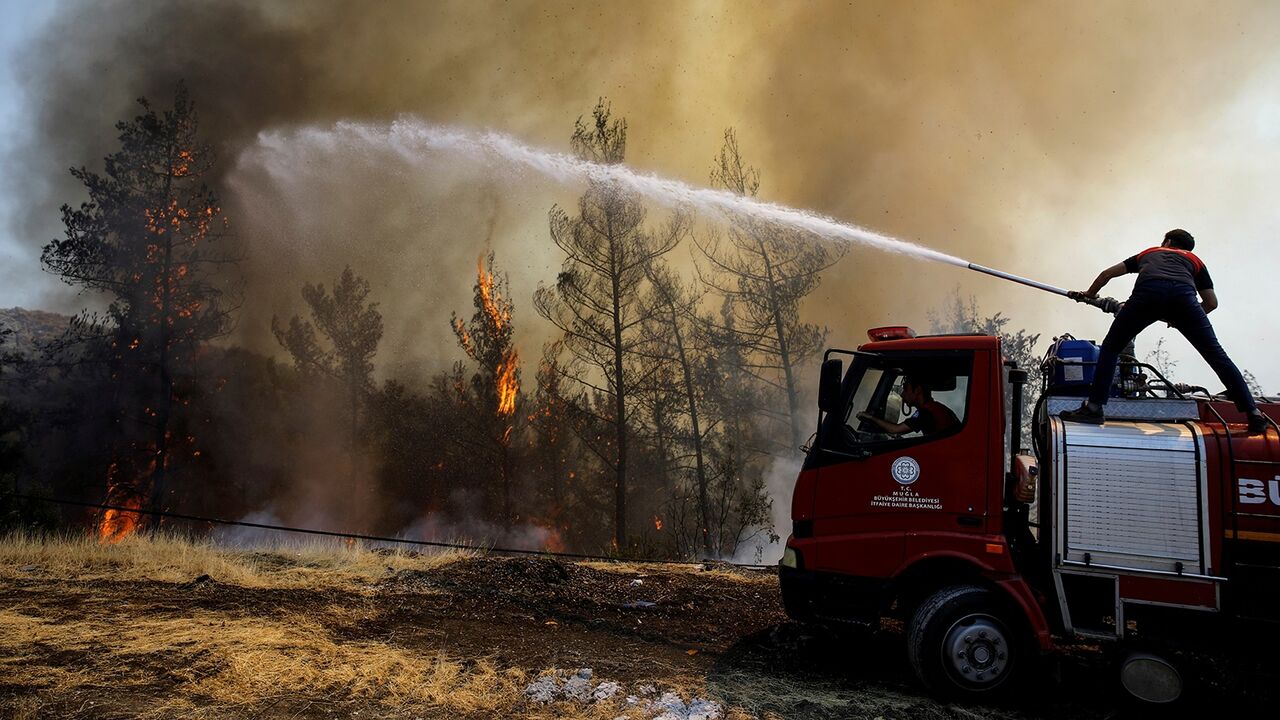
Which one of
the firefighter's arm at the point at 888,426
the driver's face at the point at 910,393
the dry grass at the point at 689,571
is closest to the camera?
the firefighter's arm at the point at 888,426

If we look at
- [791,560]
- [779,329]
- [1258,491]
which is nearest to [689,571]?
[791,560]

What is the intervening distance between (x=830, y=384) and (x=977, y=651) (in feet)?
7.42

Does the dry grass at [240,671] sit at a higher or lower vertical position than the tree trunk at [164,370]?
lower

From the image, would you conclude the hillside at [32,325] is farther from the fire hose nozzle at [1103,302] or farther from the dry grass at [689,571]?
the fire hose nozzle at [1103,302]

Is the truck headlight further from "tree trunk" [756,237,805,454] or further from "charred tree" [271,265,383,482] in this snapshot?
"charred tree" [271,265,383,482]

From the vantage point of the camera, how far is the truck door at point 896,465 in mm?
5914

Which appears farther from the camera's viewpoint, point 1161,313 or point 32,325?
point 32,325

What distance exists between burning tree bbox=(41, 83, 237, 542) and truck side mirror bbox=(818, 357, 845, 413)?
2452cm

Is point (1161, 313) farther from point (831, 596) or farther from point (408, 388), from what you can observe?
point (408, 388)

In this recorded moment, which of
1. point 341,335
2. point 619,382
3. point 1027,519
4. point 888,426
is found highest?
point 341,335

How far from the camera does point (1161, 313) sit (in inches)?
233

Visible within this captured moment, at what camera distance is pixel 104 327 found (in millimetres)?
26375

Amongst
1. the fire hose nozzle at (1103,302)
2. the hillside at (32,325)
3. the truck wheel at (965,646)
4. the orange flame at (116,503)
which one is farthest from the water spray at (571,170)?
the hillside at (32,325)

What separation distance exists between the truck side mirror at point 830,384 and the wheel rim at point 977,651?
188 centimetres
